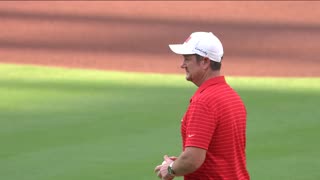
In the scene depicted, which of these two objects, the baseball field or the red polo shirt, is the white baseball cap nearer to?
the red polo shirt

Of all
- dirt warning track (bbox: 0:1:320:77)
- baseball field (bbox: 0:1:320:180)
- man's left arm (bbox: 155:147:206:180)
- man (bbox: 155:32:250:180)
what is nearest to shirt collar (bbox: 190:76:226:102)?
man (bbox: 155:32:250:180)

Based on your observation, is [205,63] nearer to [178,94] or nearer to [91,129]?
[91,129]

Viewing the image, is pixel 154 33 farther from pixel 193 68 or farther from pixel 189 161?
pixel 189 161

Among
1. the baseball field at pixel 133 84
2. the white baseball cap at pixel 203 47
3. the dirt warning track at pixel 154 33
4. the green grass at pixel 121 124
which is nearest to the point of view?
the white baseball cap at pixel 203 47

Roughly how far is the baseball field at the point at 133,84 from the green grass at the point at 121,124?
0.05 feet

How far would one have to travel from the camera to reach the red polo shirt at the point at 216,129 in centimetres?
573

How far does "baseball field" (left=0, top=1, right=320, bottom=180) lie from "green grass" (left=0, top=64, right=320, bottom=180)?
0.01 m

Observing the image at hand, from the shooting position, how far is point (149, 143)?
1129 centimetres

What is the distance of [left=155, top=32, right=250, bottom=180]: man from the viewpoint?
5742 mm

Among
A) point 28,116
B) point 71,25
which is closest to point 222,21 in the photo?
point 71,25

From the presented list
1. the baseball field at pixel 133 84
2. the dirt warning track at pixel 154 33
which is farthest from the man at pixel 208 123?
the dirt warning track at pixel 154 33

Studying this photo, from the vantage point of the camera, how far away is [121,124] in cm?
1235

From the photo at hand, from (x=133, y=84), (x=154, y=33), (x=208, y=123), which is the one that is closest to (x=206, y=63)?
(x=208, y=123)

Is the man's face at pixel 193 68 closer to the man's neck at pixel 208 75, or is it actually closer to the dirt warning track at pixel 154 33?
the man's neck at pixel 208 75
